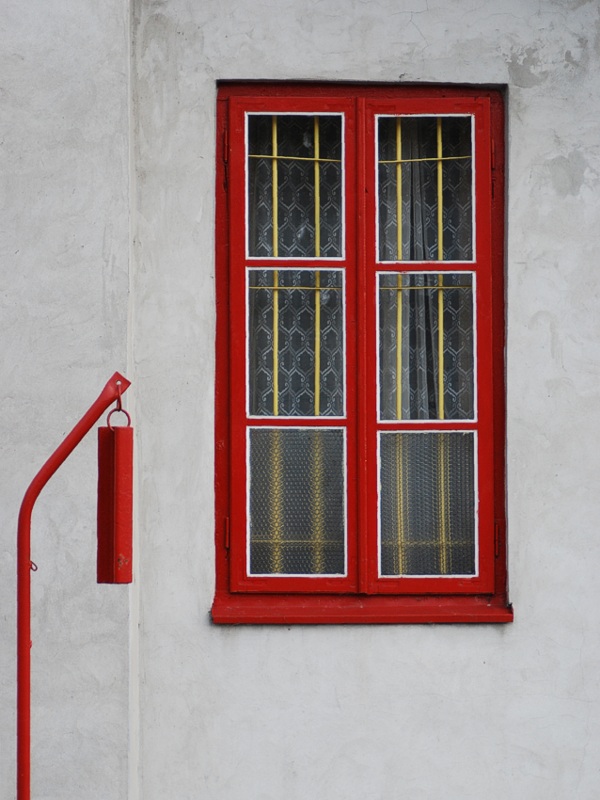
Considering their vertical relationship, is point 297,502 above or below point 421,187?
below

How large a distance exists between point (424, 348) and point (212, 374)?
898 millimetres

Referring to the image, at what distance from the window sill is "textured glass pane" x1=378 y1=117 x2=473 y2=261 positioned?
4.71ft

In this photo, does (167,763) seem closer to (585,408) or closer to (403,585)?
(403,585)

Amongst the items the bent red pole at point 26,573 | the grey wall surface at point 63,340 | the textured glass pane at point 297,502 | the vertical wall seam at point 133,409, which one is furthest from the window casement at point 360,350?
the bent red pole at point 26,573

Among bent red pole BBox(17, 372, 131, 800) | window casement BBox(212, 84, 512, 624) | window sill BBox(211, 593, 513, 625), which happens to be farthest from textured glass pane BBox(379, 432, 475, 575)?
bent red pole BBox(17, 372, 131, 800)

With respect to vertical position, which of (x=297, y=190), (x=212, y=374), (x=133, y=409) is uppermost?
(x=297, y=190)

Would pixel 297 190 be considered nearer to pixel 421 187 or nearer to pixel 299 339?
pixel 421 187

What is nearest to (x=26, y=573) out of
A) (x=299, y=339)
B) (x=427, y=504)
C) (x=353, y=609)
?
(x=353, y=609)

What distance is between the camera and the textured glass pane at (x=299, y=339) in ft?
15.5

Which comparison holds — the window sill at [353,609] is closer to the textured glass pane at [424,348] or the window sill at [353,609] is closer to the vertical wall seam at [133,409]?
the vertical wall seam at [133,409]

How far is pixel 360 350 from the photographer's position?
4.70m

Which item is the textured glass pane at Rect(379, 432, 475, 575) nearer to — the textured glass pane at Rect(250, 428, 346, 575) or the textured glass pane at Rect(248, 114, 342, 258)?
the textured glass pane at Rect(250, 428, 346, 575)

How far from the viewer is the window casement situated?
466cm

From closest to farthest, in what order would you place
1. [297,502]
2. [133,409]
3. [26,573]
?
1. [26,573]
2. [133,409]
3. [297,502]
